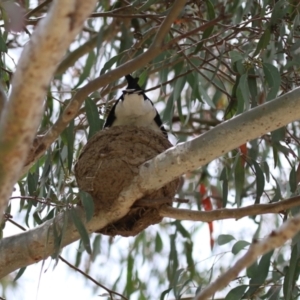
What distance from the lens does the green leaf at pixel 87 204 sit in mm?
2412

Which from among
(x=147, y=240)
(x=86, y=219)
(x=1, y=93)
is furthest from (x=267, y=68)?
(x=147, y=240)

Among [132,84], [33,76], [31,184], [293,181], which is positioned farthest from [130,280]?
[33,76]

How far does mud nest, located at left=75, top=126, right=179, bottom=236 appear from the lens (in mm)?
2604

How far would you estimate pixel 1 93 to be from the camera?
1.82m

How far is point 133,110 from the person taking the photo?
3.58 m

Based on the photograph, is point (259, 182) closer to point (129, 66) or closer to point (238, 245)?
point (238, 245)

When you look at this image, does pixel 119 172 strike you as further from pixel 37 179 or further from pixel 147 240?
pixel 147 240

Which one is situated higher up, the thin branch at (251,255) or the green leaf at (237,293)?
the green leaf at (237,293)

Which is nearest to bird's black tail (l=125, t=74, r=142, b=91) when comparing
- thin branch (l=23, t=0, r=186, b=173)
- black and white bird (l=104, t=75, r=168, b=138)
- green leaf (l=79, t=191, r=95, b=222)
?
black and white bird (l=104, t=75, r=168, b=138)

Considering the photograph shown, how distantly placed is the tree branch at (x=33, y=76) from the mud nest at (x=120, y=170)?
1.05m

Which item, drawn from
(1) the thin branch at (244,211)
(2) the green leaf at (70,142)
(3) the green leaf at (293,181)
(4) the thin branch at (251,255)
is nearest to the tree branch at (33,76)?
(4) the thin branch at (251,255)

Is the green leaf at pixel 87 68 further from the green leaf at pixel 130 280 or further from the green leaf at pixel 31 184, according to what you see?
the green leaf at pixel 130 280

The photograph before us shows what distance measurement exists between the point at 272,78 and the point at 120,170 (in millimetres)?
631

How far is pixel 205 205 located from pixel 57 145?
4.54 feet
